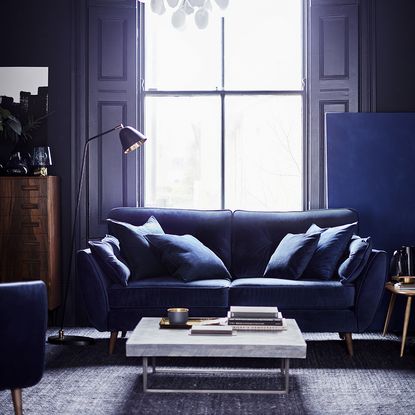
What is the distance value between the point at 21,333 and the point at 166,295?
5.96 feet

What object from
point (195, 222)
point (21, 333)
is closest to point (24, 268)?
point (195, 222)

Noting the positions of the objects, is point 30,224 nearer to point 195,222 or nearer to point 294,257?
point 195,222

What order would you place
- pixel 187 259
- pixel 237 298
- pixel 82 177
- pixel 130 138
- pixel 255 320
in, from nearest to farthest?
pixel 255 320
pixel 237 298
pixel 187 259
pixel 130 138
pixel 82 177

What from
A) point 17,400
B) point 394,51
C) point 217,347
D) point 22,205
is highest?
point 394,51

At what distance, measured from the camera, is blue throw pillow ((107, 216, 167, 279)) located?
199 inches

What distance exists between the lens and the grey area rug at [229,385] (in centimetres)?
351

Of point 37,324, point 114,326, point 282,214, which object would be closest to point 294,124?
point 282,214

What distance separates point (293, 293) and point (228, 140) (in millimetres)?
1882

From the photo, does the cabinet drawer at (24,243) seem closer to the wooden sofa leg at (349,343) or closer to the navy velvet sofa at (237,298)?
the navy velvet sofa at (237,298)

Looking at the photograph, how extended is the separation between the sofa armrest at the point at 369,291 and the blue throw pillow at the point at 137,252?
53.0 inches

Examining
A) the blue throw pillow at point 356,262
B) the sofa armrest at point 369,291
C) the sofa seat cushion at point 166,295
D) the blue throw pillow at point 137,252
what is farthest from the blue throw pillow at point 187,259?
the sofa armrest at point 369,291

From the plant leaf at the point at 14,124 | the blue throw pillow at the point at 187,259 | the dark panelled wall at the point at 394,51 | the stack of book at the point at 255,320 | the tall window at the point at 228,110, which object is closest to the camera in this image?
the stack of book at the point at 255,320

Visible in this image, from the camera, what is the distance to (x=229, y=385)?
3.96m

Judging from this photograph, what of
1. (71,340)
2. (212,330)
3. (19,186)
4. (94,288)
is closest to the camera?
(212,330)
